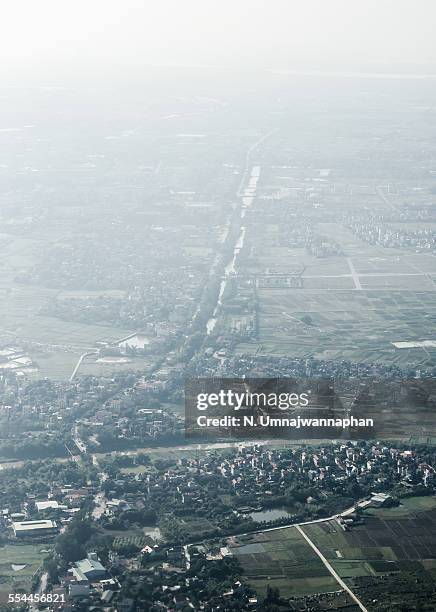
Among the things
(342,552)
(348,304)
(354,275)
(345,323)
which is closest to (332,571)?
(342,552)

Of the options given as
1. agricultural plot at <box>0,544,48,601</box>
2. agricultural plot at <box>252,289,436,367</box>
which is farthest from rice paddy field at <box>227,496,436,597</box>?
agricultural plot at <box>252,289,436,367</box>

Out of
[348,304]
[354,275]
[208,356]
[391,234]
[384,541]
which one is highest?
[384,541]

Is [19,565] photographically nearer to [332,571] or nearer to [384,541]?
[332,571]

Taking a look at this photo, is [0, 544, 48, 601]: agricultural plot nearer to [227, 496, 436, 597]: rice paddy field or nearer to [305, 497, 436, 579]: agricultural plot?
[227, 496, 436, 597]: rice paddy field

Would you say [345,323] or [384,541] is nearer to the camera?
[384,541]

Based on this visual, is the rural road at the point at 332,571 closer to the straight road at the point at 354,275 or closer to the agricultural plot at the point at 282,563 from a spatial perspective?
the agricultural plot at the point at 282,563

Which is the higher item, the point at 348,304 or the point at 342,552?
the point at 342,552

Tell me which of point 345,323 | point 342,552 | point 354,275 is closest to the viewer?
point 342,552

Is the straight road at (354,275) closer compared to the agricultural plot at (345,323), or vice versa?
the agricultural plot at (345,323)

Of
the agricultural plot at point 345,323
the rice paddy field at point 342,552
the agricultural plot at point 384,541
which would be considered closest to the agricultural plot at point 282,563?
the rice paddy field at point 342,552
